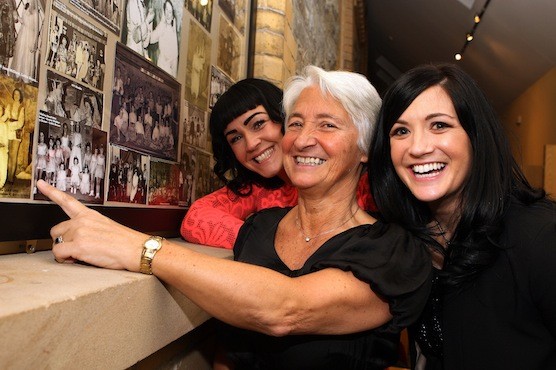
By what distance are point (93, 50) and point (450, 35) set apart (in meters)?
7.60

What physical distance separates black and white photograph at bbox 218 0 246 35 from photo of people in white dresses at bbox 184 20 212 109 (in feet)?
0.90

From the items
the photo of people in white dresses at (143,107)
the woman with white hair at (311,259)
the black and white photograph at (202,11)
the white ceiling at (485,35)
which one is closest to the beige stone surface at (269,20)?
the black and white photograph at (202,11)

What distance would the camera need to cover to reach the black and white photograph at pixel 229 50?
2.29 meters

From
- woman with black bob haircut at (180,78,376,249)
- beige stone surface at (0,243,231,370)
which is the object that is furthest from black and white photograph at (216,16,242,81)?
beige stone surface at (0,243,231,370)

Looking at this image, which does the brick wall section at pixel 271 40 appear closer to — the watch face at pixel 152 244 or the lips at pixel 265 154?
the lips at pixel 265 154

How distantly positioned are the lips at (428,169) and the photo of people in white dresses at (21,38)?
39.4 inches

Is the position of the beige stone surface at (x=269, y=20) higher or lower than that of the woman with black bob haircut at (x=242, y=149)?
higher

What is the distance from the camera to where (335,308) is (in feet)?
3.89

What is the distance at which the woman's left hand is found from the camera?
1087mm

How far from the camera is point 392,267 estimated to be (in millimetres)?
1244

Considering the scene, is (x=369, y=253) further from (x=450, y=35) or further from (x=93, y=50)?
(x=450, y=35)

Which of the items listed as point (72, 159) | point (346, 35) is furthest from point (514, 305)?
point (346, 35)

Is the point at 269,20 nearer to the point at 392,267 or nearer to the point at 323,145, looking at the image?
the point at 323,145

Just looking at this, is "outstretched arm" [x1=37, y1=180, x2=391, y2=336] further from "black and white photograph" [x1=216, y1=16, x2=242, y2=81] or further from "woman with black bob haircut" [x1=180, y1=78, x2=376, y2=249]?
"black and white photograph" [x1=216, y1=16, x2=242, y2=81]
